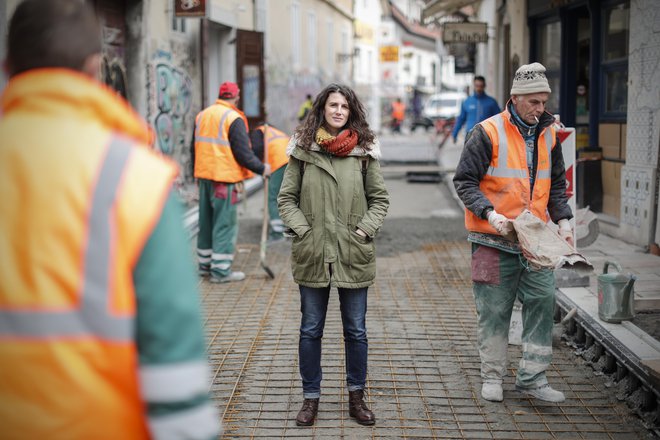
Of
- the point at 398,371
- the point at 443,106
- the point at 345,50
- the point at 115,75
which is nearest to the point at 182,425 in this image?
the point at 398,371

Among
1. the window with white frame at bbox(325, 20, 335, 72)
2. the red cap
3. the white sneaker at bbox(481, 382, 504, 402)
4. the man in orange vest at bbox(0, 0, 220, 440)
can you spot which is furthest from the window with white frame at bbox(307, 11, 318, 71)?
the man in orange vest at bbox(0, 0, 220, 440)

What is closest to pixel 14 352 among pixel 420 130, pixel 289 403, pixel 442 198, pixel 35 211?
pixel 35 211

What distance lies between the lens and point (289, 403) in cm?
497

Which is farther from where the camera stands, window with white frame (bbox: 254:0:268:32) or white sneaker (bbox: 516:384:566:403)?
window with white frame (bbox: 254:0:268:32)

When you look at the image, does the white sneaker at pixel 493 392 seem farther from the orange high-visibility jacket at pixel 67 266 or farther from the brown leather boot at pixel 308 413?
the orange high-visibility jacket at pixel 67 266

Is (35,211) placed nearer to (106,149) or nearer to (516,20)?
(106,149)

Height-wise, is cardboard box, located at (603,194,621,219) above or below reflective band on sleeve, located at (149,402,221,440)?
below

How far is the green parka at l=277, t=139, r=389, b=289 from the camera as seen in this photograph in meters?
4.47

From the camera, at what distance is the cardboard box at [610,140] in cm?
1010

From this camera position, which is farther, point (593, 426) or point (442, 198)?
point (442, 198)

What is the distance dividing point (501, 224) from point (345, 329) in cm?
101

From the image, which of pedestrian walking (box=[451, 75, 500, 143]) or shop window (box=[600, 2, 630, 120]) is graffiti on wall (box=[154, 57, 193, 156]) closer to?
pedestrian walking (box=[451, 75, 500, 143])

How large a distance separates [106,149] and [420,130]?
44.2 metres

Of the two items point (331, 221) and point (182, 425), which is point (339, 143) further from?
point (182, 425)
